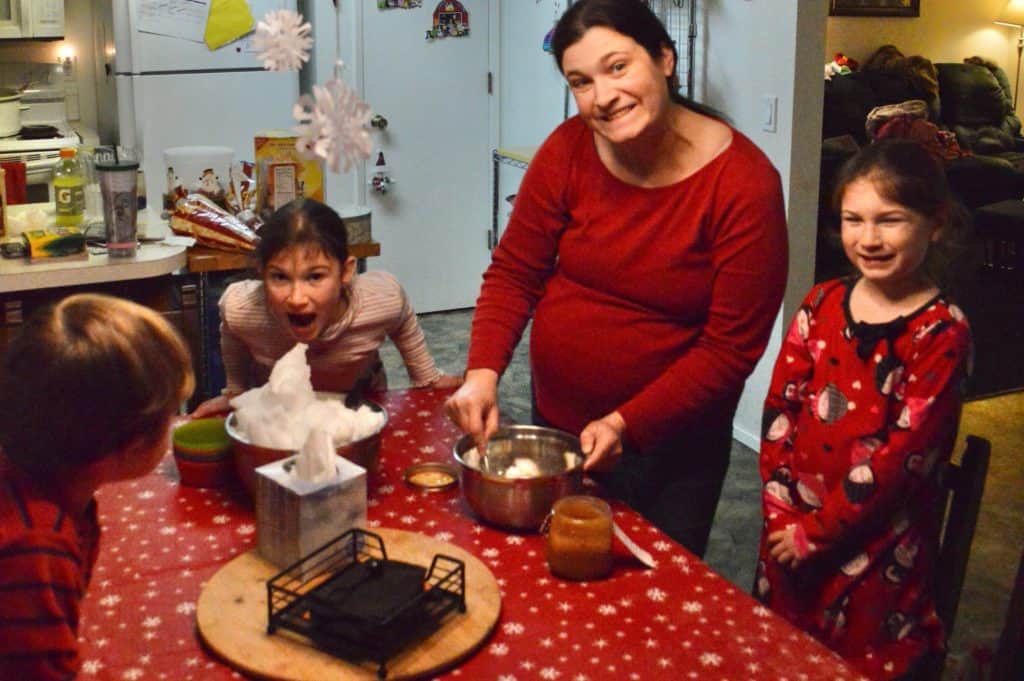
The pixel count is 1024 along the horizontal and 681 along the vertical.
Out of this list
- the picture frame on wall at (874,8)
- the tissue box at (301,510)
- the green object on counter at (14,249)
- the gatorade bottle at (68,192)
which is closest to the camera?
the tissue box at (301,510)

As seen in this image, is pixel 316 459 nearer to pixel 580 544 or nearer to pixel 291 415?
pixel 291 415

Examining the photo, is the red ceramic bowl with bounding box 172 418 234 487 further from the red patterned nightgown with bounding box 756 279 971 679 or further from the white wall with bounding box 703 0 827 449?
the white wall with bounding box 703 0 827 449

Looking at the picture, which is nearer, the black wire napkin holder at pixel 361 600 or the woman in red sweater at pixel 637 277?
the black wire napkin holder at pixel 361 600

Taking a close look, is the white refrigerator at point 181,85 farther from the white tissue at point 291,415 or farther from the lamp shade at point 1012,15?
the lamp shade at point 1012,15

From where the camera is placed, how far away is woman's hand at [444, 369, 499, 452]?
1.80 meters

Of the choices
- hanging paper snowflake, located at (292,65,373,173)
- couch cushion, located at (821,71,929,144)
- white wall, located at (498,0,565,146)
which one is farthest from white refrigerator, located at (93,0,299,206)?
hanging paper snowflake, located at (292,65,373,173)

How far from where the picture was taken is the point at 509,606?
1478 mm

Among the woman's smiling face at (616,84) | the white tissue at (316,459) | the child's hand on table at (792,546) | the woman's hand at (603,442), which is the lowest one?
the child's hand on table at (792,546)

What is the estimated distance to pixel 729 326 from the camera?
1812 mm

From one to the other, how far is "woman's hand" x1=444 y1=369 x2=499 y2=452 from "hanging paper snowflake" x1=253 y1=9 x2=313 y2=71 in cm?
57

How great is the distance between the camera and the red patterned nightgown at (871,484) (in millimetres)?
1760

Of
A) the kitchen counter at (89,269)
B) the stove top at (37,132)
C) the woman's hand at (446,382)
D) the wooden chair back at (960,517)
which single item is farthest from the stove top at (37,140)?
the wooden chair back at (960,517)

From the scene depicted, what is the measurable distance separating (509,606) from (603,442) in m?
0.33

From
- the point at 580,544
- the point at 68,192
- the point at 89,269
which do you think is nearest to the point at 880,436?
the point at 580,544
